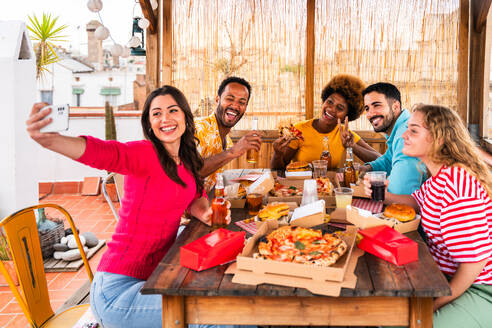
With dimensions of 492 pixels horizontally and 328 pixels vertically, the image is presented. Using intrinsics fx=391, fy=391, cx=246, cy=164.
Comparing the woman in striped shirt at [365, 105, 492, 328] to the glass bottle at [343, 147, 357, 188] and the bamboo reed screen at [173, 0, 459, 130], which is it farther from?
the bamboo reed screen at [173, 0, 459, 130]

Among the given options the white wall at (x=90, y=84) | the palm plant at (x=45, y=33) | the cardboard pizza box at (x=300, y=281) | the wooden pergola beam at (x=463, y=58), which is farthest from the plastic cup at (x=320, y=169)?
the white wall at (x=90, y=84)

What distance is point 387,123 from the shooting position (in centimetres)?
291

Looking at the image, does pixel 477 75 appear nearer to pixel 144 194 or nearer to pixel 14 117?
pixel 144 194

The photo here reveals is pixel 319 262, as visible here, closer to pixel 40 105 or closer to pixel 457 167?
pixel 457 167

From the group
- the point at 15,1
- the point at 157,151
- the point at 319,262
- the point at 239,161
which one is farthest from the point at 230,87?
the point at 15,1

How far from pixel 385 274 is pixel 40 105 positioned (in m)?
1.26

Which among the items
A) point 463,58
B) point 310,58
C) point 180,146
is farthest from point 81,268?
point 463,58

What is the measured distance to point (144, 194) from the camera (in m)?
1.73

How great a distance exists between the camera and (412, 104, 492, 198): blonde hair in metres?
1.63

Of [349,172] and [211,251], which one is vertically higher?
[349,172]

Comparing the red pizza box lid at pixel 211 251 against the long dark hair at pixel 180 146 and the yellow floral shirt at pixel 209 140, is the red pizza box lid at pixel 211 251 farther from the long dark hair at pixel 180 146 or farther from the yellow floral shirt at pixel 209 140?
the yellow floral shirt at pixel 209 140

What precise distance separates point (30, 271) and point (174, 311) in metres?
0.79

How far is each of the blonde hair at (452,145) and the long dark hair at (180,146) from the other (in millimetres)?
1122

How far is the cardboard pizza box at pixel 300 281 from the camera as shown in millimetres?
1193
